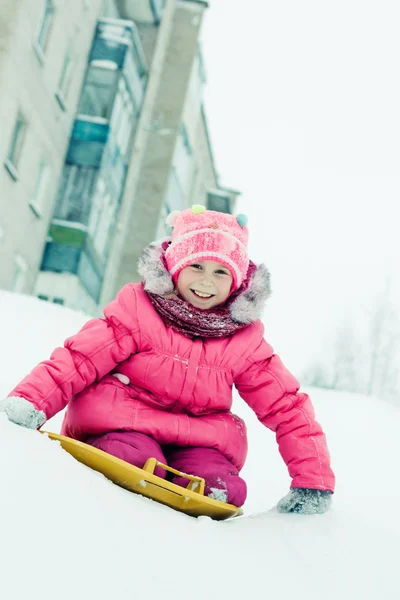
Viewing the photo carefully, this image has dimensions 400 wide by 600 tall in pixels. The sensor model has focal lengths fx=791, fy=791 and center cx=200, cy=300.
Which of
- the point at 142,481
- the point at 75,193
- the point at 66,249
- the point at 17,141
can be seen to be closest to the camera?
the point at 142,481

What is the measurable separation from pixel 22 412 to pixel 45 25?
42.0 feet

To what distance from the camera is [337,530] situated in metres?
2.55

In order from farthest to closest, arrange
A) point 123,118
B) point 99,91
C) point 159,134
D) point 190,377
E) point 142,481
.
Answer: point 159,134
point 123,118
point 99,91
point 190,377
point 142,481

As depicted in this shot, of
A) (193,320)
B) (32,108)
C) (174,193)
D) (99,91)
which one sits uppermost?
(99,91)

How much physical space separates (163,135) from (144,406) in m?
20.3

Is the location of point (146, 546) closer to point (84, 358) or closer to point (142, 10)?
point (84, 358)

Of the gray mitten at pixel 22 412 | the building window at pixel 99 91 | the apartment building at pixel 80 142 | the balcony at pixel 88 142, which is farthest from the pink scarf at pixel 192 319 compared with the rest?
the building window at pixel 99 91

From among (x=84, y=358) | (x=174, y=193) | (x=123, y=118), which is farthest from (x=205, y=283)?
(x=174, y=193)

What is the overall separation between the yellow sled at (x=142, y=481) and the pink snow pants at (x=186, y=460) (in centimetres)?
16

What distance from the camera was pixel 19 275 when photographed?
47.8 ft

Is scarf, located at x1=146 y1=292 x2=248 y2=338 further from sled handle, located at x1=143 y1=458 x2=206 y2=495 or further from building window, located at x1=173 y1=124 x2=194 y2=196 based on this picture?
building window, located at x1=173 y1=124 x2=194 y2=196

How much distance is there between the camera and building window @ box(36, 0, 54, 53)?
13742mm

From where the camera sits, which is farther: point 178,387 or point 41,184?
point 41,184

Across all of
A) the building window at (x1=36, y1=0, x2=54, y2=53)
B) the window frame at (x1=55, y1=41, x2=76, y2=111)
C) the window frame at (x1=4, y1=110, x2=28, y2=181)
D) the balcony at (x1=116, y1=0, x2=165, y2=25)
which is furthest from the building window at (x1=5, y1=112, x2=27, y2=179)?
the balcony at (x1=116, y1=0, x2=165, y2=25)
